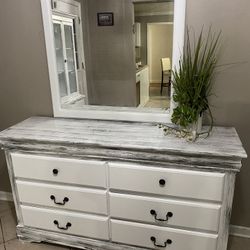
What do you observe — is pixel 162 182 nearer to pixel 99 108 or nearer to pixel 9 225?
pixel 99 108

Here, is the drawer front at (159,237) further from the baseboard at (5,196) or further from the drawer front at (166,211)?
the baseboard at (5,196)

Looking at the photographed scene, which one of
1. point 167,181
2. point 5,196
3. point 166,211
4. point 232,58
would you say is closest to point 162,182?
point 167,181

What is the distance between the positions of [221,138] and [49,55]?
1278mm

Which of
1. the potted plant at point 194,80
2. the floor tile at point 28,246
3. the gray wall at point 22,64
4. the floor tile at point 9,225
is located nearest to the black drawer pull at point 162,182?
the potted plant at point 194,80

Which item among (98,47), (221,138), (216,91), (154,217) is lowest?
(154,217)

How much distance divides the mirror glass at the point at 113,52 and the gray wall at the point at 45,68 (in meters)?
0.15

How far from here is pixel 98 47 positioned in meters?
1.77

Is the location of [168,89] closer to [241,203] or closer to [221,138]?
[221,138]

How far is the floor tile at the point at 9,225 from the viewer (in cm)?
195

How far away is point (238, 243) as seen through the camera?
1815 millimetres

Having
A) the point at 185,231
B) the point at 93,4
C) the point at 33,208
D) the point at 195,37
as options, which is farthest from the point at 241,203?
the point at 93,4

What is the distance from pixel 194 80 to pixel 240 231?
1198 millimetres

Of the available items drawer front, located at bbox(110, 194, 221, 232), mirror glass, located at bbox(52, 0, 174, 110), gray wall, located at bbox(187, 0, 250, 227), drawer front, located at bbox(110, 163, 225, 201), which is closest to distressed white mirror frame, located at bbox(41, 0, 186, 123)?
mirror glass, located at bbox(52, 0, 174, 110)

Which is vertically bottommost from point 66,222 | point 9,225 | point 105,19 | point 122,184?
point 9,225
